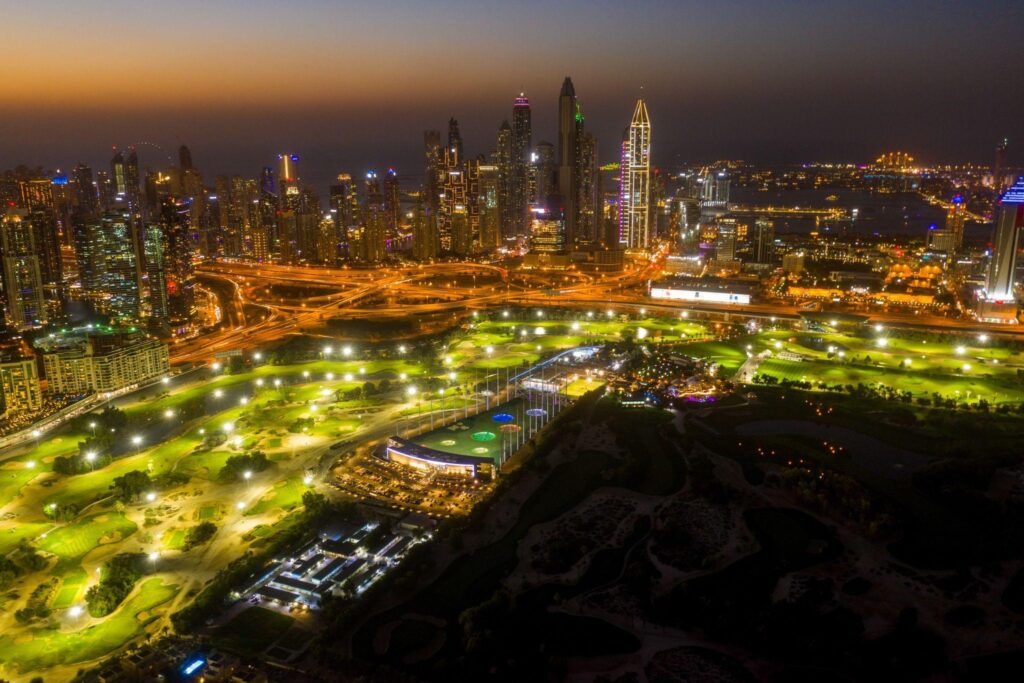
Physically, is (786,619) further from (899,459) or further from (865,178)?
(865,178)

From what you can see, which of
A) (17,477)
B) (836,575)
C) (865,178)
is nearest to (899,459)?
(836,575)

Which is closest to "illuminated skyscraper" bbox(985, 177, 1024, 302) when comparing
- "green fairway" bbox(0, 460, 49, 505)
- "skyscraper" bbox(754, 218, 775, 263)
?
"skyscraper" bbox(754, 218, 775, 263)

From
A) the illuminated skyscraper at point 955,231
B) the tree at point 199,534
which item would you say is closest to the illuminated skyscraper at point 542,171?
the illuminated skyscraper at point 955,231

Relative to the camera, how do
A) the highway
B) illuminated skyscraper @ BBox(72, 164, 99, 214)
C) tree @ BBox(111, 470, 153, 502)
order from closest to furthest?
tree @ BBox(111, 470, 153, 502), the highway, illuminated skyscraper @ BBox(72, 164, 99, 214)

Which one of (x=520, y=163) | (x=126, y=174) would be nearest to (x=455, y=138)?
(x=520, y=163)

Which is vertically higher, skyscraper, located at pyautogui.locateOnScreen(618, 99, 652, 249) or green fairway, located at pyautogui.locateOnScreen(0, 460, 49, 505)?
skyscraper, located at pyautogui.locateOnScreen(618, 99, 652, 249)

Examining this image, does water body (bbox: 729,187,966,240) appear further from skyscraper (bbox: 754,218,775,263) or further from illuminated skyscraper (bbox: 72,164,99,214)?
illuminated skyscraper (bbox: 72,164,99,214)
